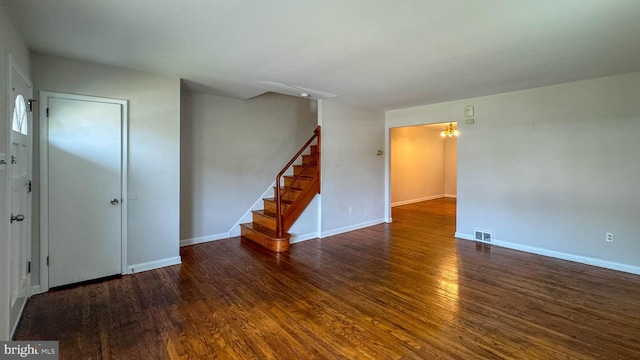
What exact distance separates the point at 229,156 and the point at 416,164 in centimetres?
607

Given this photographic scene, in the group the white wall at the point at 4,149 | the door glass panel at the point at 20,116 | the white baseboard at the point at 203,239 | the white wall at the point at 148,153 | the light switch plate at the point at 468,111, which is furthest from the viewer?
the light switch plate at the point at 468,111

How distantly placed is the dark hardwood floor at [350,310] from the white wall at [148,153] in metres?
0.34

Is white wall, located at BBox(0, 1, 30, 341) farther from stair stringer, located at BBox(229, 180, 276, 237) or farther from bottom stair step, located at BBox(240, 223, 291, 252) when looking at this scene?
stair stringer, located at BBox(229, 180, 276, 237)

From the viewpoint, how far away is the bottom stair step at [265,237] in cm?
434

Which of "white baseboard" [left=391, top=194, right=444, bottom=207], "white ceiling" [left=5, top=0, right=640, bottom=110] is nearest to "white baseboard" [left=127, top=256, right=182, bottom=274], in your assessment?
"white ceiling" [left=5, top=0, right=640, bottom=110]

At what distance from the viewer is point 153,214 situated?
357 cm

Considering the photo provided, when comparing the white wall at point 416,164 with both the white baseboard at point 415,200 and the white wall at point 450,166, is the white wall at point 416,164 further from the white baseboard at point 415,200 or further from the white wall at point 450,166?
the white wall at point 450,166

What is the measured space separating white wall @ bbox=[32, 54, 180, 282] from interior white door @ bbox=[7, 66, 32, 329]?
1.97ft

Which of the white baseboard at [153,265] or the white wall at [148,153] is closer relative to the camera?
the white wall at [148,153]

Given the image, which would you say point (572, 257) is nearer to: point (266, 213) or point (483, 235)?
point (483, 235)

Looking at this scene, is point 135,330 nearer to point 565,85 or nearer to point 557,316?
point 557,316

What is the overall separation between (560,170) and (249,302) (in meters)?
4.40

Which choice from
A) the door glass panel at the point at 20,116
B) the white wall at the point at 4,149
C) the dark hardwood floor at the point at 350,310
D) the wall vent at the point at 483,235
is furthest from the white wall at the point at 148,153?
the wall vent at the point at 483,235

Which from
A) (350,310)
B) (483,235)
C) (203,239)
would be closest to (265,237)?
(203,239)
